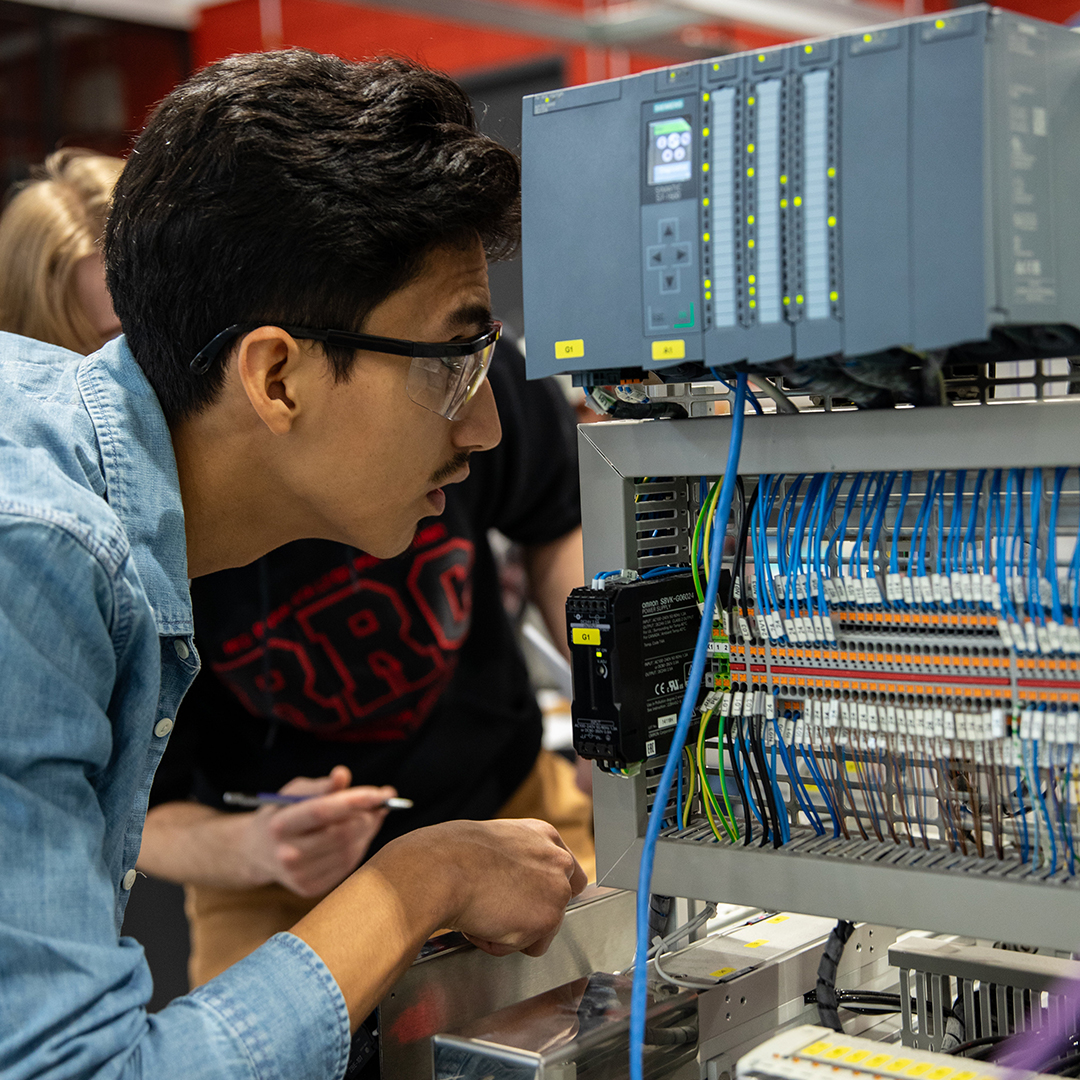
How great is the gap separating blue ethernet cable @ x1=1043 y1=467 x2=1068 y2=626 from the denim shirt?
620mm

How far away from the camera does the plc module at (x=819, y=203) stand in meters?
0.83

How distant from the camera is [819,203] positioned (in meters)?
0.88

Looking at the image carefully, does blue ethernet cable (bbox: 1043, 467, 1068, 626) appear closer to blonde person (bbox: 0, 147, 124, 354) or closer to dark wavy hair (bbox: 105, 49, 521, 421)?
dark wavy hair (bbox: 105, 49, 521, 421)

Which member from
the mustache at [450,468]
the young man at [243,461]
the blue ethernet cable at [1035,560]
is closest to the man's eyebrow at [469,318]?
the young man at [243,461]

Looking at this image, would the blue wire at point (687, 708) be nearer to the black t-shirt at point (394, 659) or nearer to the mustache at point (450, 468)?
the mustache at point (450, 468)

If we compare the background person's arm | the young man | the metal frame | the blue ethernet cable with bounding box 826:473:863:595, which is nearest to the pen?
the background person's arm

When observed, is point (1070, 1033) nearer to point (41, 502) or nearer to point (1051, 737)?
point (1051, 737)

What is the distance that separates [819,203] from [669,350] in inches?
A: 6.2

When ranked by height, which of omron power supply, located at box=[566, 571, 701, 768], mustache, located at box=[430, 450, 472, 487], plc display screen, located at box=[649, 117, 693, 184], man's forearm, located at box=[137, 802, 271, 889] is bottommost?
man's forearm, located at box=[137, 802, 271, 889]

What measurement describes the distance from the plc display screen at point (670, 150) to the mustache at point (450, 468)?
371 mm

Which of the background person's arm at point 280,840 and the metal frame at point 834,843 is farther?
the background person's arm at point 280,840

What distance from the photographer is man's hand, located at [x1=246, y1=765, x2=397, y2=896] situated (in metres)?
1.70

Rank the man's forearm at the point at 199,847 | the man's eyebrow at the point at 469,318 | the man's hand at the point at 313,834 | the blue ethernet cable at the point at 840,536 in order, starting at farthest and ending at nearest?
the man's forearm at the point at 199,847 → the man's hand at the point at 313,834 → the man's eyebrow at the point at 469,318 → the blue ethernet cable at the point at 840,536

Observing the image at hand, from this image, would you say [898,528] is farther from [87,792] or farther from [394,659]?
[394,659]
